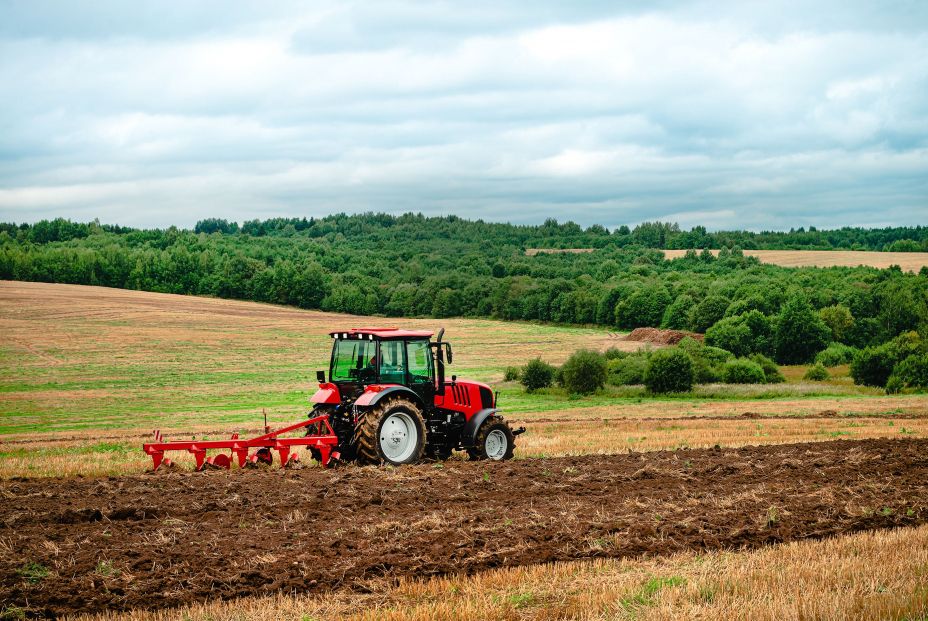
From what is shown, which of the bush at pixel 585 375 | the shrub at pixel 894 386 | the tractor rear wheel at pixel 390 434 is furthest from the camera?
the bush at pixel 585 375

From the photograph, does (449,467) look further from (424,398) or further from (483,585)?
(483,585)

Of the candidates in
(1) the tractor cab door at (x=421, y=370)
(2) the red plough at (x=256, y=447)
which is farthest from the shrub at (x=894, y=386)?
(2) the red plough at (x=256, y=447)

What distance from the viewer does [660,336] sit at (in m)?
74.7

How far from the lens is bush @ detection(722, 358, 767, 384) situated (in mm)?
56469

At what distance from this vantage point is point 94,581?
28.0 ft

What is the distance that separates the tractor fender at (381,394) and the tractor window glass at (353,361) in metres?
0.47

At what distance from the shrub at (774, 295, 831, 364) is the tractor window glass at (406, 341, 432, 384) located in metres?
62.9

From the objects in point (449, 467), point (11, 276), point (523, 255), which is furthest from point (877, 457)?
point (523, 255)

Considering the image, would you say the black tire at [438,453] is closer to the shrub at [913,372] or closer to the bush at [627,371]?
the bush at [627,371]

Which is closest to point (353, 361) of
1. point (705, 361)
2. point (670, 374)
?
point (670, 374)

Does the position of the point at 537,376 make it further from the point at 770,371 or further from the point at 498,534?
the point at 498,534

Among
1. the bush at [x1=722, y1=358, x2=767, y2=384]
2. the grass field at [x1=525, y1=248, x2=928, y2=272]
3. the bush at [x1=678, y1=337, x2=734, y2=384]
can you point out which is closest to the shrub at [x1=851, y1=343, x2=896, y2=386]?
the bush at [x1=722, y1=358, x2=767, y2=384]

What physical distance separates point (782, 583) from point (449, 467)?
8019mm

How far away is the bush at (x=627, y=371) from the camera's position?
5475cm
